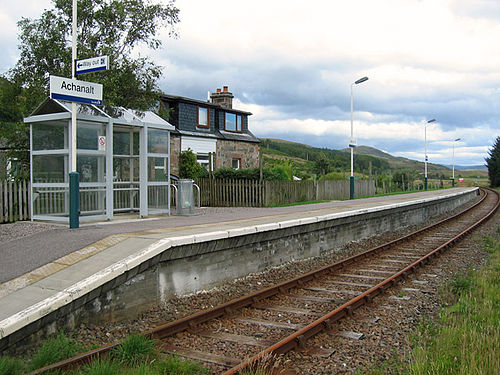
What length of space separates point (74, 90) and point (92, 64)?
0.69 metres

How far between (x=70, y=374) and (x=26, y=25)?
1839 centimetres

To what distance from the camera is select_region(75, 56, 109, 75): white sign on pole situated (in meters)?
9.86

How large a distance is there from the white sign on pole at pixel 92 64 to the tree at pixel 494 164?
84780 millimetres

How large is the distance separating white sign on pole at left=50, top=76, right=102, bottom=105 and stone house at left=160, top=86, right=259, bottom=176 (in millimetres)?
14769

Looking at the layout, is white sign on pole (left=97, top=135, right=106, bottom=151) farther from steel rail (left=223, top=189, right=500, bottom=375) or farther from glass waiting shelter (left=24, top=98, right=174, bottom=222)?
steel rail (left=223, top=189, right=500, bottom=375)

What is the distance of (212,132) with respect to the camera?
3105 centimetres

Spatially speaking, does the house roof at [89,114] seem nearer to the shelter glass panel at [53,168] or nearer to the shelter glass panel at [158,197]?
the shelter glass panel at [53,168]

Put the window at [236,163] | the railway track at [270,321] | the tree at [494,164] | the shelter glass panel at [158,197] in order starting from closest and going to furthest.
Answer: the railway track at [270,321] < the shelter glass panel at [158,197] < the window at [236,163] < the tree at [494,164]

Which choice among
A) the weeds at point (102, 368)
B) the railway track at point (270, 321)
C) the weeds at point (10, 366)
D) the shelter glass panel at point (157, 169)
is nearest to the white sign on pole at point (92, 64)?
the shelter glass panel at point (157, 169)

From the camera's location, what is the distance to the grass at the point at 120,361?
4641 mm

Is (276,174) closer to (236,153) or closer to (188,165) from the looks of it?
(188,165)

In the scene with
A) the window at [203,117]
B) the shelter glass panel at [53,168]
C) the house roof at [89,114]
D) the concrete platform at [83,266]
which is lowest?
the concrete platform at [83,266]

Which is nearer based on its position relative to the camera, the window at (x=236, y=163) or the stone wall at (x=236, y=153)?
the stone wall at (x=236, y=153)

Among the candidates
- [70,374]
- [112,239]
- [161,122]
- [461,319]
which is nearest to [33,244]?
[112,239]
